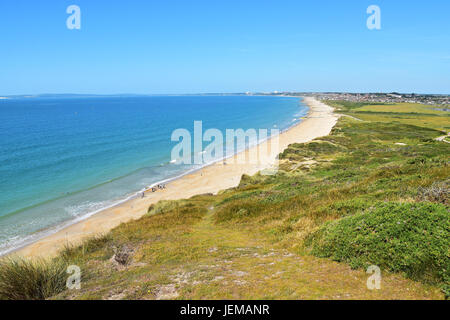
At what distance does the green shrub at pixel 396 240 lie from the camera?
22.5 feet

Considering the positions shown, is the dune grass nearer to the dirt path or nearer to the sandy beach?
the sandy beach

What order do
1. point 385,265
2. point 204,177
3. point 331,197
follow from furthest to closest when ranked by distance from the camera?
point 204,177 < point 331,197 < point 385,265

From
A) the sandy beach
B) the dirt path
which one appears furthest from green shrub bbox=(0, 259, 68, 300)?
the sandy beach

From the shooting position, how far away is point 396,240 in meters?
7.77

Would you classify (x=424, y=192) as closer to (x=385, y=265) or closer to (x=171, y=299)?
(x=385, y=265)

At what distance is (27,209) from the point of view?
30.1m

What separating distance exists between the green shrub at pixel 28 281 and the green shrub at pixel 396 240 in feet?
27.5

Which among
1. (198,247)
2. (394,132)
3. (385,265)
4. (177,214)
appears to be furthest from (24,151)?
(394,132)

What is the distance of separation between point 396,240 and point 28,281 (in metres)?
10.9

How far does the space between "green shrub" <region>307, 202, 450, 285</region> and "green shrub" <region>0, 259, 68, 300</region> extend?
8.39 meters

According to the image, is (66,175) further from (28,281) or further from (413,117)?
(413,117)

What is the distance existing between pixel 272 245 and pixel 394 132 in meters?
65.7

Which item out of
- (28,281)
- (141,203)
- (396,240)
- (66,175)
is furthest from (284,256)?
(66,175)

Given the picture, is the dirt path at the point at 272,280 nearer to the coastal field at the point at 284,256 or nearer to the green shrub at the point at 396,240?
the coastal field at the point at 284,256
